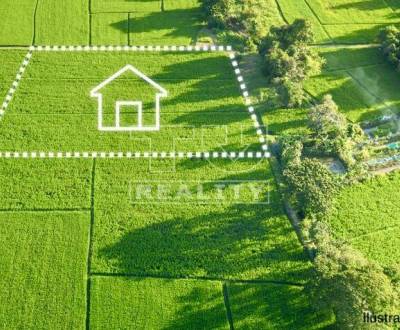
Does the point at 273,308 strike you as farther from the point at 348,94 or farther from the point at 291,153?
the point at 348,94

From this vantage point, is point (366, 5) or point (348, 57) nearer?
point (348, 57)

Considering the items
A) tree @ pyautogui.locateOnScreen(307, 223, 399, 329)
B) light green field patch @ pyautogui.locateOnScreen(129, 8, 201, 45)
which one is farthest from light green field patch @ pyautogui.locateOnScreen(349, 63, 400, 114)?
tree @ pyautogui.locateOnScreen(307, 223, 399, 329)

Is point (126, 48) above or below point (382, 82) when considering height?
above

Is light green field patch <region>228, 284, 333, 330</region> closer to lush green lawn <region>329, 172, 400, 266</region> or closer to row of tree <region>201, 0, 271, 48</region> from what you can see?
lush green lawn <region>329, 172, 400, 266</region>

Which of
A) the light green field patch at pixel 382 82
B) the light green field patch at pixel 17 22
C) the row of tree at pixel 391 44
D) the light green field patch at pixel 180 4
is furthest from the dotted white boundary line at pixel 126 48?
the row of tree at pixel 391 44

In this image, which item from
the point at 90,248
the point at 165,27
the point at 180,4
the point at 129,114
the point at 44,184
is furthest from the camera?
the point at 180,4

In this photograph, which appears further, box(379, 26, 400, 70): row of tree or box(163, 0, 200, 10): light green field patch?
box(163, 0, 200, 10): light green field patch

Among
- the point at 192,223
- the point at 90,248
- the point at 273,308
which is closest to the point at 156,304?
the point at 90,248
